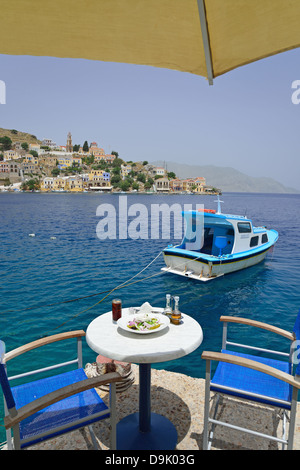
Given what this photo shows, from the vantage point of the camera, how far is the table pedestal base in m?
2.57

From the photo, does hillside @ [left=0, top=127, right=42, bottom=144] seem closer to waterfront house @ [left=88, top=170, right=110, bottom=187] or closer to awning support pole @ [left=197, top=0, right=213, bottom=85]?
waterfront house @ [left=88, top=170, right=110, bottom=187]

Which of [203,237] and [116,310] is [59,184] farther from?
[116,310]

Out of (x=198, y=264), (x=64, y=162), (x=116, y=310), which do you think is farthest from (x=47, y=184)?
(x=116, y=310)

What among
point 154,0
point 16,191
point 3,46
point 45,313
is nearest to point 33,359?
point 45,313

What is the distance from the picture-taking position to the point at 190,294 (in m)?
10.7

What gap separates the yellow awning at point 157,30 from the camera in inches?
67.8

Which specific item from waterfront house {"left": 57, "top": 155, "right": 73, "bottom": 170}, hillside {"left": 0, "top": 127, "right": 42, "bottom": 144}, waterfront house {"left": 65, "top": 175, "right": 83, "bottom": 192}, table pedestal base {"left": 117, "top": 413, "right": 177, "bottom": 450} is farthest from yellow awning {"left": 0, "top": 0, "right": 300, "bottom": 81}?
hillside {"left": 0, "top": 127, "right": 42, "bottom": 144}

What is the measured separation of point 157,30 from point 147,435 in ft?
10.5

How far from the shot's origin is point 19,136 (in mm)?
175500

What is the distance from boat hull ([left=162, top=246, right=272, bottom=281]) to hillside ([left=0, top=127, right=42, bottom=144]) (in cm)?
17861

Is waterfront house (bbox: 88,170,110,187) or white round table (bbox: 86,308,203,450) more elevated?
waterfront house (bbox: 88,170,110,187)

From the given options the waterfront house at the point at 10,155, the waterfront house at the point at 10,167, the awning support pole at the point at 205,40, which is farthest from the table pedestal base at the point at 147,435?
the waterfront house at the point at 10,155

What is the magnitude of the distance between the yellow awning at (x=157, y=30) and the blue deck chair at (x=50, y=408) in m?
2.06
